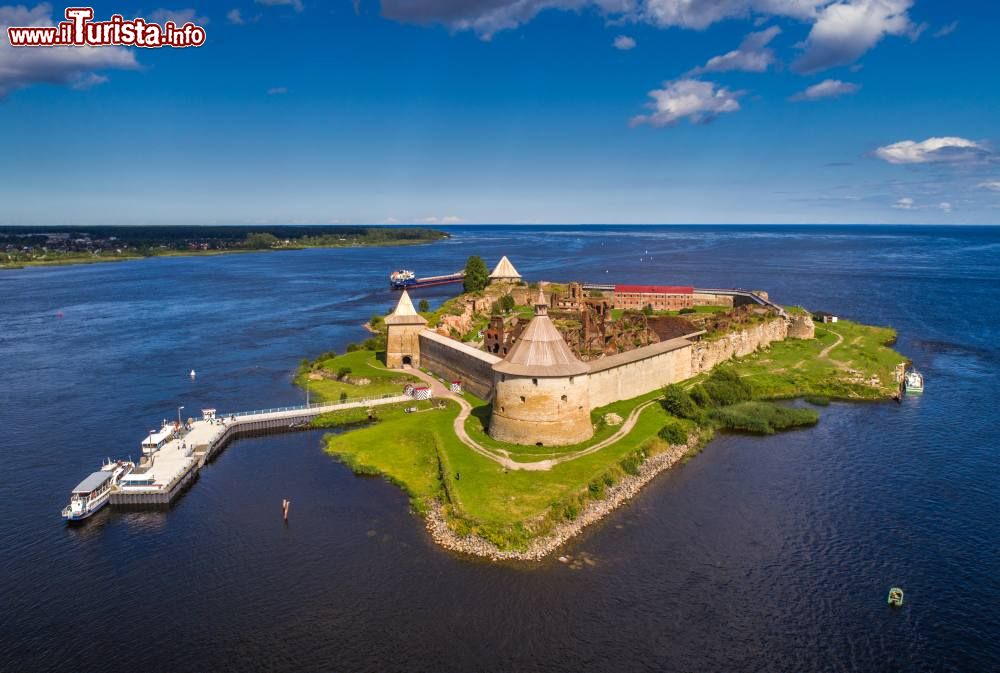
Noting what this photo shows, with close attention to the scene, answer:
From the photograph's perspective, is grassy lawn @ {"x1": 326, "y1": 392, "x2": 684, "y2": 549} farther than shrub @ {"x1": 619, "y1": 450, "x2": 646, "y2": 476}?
No

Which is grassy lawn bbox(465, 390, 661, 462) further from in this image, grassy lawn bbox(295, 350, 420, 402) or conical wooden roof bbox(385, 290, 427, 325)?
conical wooden roof bbox(385, 290, 427, 325)

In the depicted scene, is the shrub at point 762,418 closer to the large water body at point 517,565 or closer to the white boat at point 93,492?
the large water body at point 517,565

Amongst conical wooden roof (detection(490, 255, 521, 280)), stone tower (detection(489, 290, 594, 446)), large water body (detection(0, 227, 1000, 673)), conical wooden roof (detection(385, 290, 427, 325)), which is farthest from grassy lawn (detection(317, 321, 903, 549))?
conical wooden roof (detection(490, 255, 521, 280))

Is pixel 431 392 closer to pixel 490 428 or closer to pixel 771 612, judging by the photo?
pixel 490 428

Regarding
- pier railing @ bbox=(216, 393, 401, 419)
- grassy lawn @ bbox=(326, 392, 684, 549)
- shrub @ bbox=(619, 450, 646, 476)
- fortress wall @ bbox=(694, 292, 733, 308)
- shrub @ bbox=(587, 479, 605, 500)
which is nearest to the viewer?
grassy lawn @ bbox=(326, 392, 684, 549)

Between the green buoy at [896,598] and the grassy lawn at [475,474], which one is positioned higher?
the grassy lawn at [475,474]

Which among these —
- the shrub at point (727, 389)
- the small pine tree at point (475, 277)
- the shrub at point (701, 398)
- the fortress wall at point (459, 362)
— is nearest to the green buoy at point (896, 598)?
the shrub at point (701, 398)
